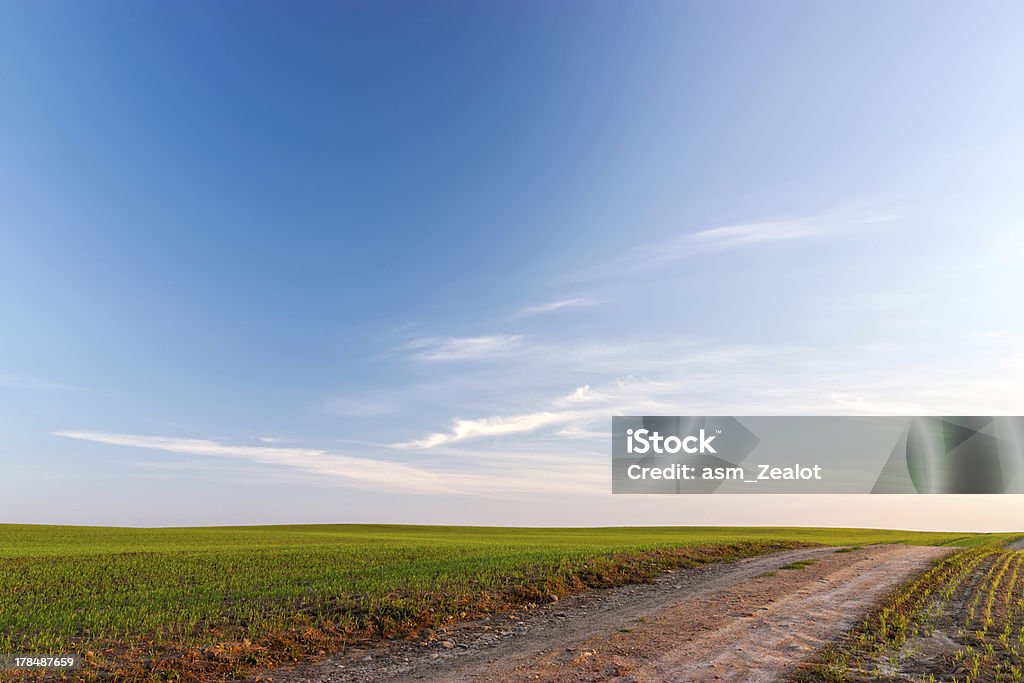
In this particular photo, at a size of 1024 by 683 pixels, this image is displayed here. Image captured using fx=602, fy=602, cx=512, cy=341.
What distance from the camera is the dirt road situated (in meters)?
12.1

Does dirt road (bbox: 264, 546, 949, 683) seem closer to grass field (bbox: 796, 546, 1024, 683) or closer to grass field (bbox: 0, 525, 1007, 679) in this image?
grass field (bbox: 796, 546, 1024, 683)

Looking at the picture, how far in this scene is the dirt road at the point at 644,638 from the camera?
1209 cm

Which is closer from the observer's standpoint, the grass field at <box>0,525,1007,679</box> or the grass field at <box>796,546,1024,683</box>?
the grass field at <box>796,546,1024,683</box>

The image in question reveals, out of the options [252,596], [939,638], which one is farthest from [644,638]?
[252,596]

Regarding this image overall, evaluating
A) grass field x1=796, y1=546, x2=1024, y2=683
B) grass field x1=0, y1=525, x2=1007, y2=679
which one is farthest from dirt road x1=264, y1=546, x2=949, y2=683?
grass field x1=0, y1=525, x2=1007, y2=679

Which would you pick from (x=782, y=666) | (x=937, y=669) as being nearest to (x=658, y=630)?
(x=782, y=666)

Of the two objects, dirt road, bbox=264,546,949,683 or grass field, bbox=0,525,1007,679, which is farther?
grass field, bbox=0,525,1007,679

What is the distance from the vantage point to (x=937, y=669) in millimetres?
12297

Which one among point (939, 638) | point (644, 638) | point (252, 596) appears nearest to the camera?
point (644, 638)

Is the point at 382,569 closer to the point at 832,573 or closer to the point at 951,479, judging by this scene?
the point at 832,573

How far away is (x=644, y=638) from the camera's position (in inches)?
574

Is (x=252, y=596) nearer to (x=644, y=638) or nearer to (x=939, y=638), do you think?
(x=644, y=638)

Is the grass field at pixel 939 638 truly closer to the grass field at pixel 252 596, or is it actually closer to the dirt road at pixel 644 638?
the dirt road at pixel 644 638

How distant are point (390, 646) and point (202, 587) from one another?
11.3 m
